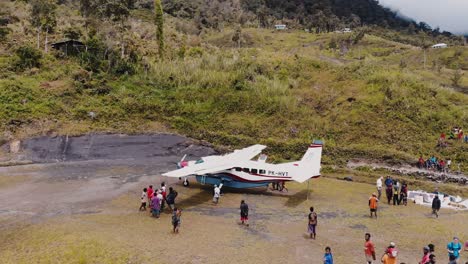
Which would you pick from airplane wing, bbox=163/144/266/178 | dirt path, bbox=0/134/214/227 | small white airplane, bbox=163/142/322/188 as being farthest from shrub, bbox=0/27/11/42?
airplane wing, bbox=163/144/266/178

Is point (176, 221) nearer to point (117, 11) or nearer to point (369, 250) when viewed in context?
point (369, 250)

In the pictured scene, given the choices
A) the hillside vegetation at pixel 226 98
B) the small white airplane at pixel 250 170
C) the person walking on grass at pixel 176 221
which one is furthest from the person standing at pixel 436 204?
the person walking on grass at pixel 176 221

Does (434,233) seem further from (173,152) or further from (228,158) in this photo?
(173,152)

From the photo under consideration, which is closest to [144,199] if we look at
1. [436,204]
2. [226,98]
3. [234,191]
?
[234,191]

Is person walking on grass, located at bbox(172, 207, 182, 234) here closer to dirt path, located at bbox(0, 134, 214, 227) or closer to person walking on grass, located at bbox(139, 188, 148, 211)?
person walking on grass, located at bbox(139, 188, 148, 211)

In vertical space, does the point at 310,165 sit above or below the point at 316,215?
above

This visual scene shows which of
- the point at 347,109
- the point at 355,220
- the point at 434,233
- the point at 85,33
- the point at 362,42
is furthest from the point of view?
the point at 362,42

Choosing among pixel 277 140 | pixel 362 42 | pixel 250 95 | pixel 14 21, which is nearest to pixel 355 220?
pixel 277 140
